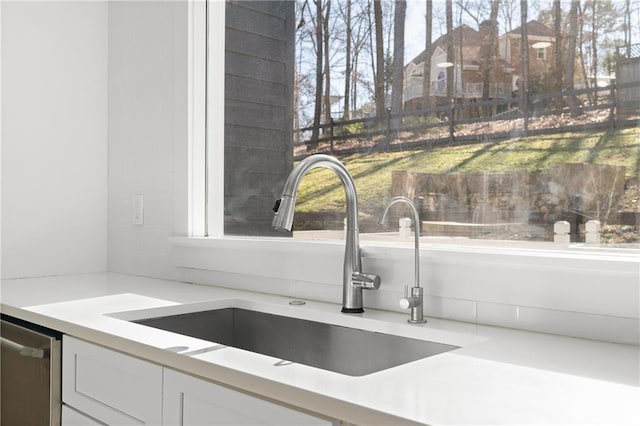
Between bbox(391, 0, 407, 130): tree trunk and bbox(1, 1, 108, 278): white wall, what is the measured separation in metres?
1.34

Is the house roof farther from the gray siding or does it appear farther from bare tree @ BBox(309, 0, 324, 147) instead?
the gray siding

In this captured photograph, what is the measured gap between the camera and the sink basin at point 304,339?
1.39 metres

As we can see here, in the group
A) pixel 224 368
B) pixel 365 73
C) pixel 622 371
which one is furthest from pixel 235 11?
pixel 622 371

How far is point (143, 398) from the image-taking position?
1.27 m

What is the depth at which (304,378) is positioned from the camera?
0.97 m

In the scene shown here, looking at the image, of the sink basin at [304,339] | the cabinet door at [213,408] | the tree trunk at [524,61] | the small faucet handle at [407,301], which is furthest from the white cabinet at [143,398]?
the tree trunk at [524,61]

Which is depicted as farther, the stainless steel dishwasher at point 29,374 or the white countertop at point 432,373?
the stainless steel dishwasher at point 29,374

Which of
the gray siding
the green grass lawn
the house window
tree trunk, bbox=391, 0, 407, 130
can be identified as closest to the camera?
the green grass lawn

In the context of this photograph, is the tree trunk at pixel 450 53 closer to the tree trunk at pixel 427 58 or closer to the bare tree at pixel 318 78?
the tree trunk at pixel 427 58

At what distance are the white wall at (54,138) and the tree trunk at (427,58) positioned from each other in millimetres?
1444

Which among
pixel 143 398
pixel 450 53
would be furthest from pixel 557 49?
pixel 143 398

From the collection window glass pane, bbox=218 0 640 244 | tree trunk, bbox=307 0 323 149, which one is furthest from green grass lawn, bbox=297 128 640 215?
tree trunk, bbox=307 0 323 149

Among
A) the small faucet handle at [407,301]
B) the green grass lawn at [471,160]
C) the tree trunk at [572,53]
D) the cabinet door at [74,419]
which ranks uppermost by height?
the tree trunk at [572,53]

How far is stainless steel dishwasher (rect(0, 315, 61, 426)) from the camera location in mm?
1544
